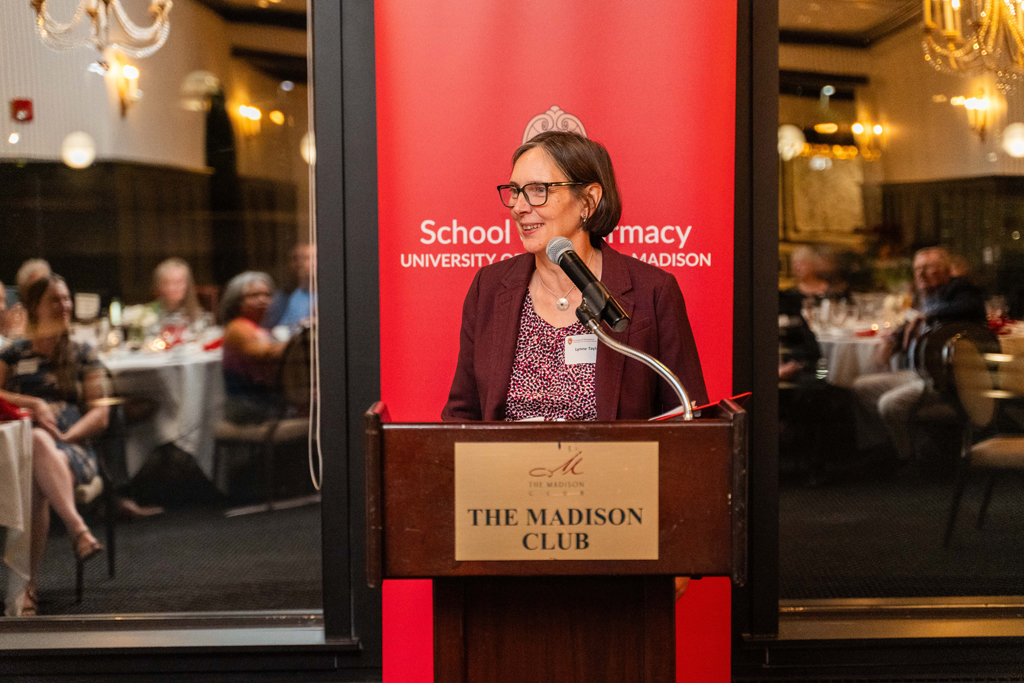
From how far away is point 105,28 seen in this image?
324 centimetres

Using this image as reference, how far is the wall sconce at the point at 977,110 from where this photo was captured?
3146mm

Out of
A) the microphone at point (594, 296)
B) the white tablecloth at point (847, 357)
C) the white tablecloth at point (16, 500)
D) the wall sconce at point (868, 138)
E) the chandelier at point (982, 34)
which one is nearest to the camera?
the microphone at point (594, 296)

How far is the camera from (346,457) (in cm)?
264

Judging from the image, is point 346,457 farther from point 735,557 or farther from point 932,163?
point 932,163

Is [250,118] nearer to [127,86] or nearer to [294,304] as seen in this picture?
[127,86]

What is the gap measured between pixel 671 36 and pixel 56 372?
10.0 feet

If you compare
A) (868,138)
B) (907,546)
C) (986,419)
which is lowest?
(907,546)

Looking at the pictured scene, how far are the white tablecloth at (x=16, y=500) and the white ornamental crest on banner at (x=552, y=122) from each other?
2410mm

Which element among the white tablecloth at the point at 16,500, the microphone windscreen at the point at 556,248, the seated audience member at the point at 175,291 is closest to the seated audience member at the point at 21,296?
the white tablecloth at the point at 16,500

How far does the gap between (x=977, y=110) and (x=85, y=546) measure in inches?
173

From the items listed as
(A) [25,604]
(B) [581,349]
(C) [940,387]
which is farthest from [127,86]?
(C) [940,387]

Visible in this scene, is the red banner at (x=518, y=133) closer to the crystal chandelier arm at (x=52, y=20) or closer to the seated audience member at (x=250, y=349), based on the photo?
the crystal chandelier arm at (x=52, y=20)

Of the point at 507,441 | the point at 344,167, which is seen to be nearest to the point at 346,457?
the point at 344,167

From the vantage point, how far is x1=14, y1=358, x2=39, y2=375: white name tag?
126 inches
